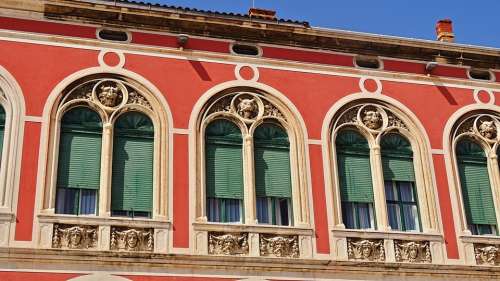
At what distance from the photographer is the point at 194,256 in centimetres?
1550

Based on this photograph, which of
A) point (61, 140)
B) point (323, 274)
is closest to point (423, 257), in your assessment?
point (323, 274)

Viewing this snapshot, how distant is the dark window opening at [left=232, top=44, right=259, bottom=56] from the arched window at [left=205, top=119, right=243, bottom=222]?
78.6 inches

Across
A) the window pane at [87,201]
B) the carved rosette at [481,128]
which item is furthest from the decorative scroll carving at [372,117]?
the window pane at [87,201]

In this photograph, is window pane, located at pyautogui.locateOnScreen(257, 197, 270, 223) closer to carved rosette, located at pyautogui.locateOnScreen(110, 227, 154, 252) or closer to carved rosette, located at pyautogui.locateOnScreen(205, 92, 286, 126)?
carved rosette, located at pyautogui.locateOnScreen(205, 92, 286, 126)

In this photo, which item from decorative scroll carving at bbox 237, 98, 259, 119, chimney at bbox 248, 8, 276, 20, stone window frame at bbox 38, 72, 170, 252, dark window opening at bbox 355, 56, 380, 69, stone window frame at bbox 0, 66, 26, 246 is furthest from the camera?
chimney at bbox 248, 8, 276, 20

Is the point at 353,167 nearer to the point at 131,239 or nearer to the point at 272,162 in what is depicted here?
the point at 272,162

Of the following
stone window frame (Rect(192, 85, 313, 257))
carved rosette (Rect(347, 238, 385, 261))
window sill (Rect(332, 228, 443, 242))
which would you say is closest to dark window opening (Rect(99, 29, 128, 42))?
stone window frame (Rect(192, 85, 313, 257))

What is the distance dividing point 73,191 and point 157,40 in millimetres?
4387

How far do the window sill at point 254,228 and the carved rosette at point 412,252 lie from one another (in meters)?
2.17

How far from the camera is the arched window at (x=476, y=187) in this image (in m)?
18.2

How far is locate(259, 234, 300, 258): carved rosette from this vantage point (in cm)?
1617

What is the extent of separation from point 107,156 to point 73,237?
6.68 ft

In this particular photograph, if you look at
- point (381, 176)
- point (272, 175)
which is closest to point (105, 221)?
point (272, 175)

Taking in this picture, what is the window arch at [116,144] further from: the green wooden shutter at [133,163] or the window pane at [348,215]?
the window pane at [348,215]
